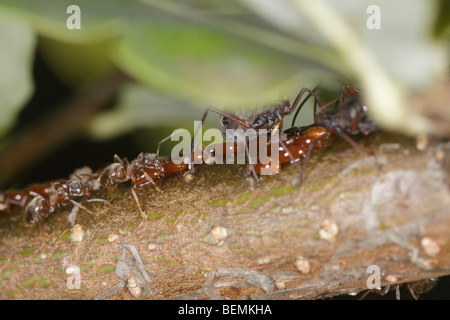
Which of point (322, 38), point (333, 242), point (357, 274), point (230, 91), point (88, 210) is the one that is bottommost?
point (357, 274)

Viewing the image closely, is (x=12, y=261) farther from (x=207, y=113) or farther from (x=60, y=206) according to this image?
(x=207, y=113)

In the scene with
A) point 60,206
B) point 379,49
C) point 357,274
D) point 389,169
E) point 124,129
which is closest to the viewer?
point 379,49

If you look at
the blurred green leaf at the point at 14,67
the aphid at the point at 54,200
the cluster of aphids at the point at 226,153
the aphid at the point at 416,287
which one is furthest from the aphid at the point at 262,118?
the aphid at the point at 416,287

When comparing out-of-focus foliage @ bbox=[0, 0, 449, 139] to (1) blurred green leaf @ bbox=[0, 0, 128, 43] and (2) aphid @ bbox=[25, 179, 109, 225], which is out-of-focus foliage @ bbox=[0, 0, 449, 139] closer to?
(1) blurred green leaf @ bbox=[0, 0, 128, 43]

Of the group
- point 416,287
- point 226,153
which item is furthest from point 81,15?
point 416,287

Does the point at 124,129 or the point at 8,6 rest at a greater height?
the point at 8,6

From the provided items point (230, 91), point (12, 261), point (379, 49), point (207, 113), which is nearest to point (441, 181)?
point (379, 49)

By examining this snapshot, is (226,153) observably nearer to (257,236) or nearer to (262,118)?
(262,118)
